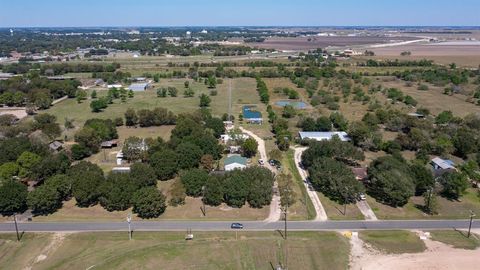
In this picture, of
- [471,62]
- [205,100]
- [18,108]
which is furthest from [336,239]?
[471,62]

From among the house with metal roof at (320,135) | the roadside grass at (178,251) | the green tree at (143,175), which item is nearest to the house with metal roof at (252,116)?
the house with metal roof at (320,135)

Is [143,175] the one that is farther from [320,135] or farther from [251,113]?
[251,113]

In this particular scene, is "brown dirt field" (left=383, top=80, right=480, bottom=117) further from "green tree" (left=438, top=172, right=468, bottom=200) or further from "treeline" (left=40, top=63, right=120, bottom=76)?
"treeline" (left=40, top=63, right=120, bottom=76)

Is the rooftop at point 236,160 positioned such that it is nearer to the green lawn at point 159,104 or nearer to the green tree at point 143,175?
the green tree at point 143,175

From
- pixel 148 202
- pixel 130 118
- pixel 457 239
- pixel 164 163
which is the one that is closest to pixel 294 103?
pixel 130 118

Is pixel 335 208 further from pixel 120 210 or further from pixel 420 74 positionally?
pixel 420 74
